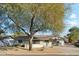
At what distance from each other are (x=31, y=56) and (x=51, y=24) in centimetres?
42

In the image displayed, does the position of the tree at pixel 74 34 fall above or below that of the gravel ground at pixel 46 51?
above

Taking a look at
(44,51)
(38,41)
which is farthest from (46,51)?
(38,41)

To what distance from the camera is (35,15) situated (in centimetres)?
271

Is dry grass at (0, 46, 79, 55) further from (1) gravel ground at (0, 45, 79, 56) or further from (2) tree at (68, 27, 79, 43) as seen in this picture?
(2) tree at (68, 27, 79, 43)

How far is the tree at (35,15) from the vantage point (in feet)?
8.86

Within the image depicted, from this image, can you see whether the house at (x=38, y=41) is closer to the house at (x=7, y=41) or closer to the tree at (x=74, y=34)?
the house at (x=7, y=41)

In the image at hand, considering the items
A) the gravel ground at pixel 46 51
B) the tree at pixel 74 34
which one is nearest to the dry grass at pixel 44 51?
the gravel ground at pixel 46 51

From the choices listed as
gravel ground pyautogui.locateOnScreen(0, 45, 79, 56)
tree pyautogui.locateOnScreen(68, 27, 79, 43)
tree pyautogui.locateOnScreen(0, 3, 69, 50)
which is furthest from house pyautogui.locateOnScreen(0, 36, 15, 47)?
tree pyautogui.locateOnScreen(68, 27, 79, 43)

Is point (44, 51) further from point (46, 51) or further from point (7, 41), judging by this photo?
point (7, 41)

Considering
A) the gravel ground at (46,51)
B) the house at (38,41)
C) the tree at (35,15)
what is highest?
the tree at (35,15)

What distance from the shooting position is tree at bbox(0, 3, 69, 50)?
8.86 feet

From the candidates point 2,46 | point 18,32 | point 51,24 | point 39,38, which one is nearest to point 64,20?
point 51,24

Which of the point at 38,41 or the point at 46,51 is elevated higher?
the point at 38,41

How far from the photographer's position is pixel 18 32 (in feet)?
8.87
